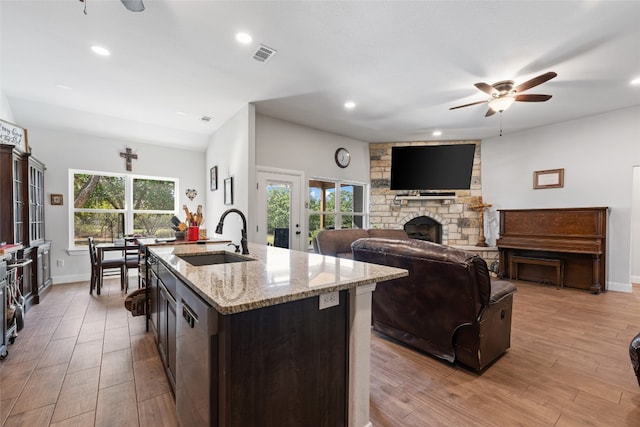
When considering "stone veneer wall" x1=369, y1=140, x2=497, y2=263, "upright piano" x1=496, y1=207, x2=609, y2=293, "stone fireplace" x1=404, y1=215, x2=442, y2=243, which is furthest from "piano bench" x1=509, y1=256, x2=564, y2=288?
"stone fireplace" x1=404, y1=215, x2=442, y2=243

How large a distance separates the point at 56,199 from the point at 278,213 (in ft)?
11.8

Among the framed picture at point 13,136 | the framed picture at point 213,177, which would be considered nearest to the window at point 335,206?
the framed picture at point 213,177

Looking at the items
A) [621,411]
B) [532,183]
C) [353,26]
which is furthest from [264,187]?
[532,183]

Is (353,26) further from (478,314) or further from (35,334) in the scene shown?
(35,334)

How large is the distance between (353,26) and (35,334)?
4023mm

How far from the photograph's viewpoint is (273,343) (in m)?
1.09

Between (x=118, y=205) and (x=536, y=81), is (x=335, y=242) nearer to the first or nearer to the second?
(x=536, y=81)

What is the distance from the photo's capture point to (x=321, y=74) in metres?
3.17

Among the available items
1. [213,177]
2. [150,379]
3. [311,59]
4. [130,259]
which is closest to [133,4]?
[311,59]

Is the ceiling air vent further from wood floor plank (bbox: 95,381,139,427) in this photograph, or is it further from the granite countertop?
wood floor plank (bbox: 95,381,139,427)

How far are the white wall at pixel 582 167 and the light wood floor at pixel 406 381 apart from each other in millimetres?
1947

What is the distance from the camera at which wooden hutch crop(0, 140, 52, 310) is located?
3.07m

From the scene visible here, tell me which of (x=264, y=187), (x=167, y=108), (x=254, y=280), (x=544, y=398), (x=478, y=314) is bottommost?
(x=544, y=398)

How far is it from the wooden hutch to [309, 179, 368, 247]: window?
3844 mm
